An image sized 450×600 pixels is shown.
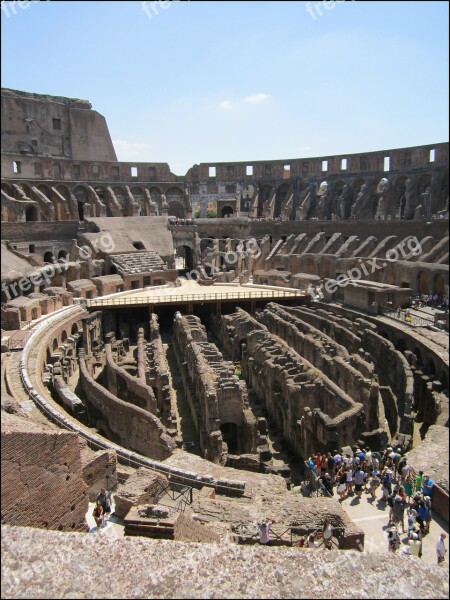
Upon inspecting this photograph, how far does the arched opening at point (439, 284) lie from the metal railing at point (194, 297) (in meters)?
9.11

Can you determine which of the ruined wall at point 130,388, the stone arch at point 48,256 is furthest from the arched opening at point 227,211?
the ruined wall at point 130,388

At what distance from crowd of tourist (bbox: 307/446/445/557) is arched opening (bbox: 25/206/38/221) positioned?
3732 cm

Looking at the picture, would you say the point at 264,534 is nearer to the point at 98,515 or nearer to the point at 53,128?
the point at 98,515

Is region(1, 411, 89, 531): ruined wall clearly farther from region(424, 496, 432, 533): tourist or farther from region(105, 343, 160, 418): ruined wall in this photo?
region(105, 343, 160, 418): ruined wall

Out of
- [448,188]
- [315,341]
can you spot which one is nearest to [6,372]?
[315,341]

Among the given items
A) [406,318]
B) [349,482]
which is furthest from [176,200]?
[349,482]

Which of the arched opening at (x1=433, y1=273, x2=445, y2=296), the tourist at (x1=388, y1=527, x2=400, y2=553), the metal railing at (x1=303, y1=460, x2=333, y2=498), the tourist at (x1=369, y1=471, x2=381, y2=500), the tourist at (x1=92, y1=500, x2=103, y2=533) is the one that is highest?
the arched opening at (x1=433, y1=273, x2=445, y2=296)

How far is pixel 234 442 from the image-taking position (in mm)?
18828

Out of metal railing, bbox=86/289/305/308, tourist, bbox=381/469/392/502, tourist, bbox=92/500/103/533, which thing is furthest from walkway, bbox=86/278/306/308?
tourist, bbox=92/500/103/533

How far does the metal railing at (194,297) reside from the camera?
35188mm

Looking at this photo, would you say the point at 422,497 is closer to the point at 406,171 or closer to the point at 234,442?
the point at 234,442

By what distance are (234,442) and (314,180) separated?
39200mm

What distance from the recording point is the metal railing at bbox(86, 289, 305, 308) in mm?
35188

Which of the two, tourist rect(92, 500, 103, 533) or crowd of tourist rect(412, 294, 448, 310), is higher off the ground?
crowd of tourist rect(412, 294, 448, 310)
